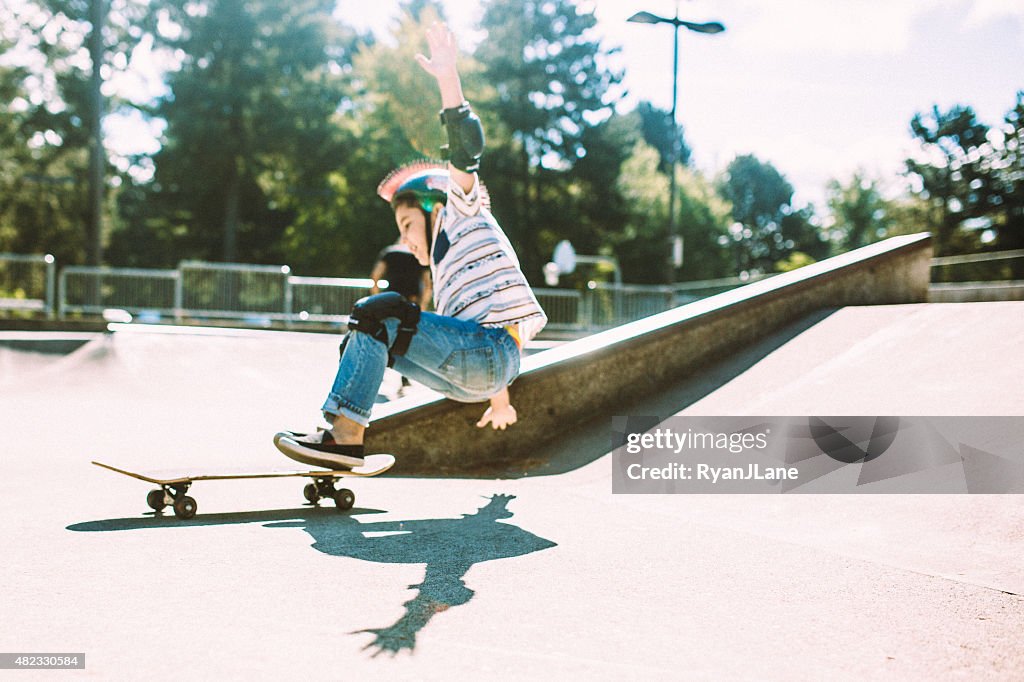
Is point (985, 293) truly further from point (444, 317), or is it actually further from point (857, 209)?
point (857, 209)

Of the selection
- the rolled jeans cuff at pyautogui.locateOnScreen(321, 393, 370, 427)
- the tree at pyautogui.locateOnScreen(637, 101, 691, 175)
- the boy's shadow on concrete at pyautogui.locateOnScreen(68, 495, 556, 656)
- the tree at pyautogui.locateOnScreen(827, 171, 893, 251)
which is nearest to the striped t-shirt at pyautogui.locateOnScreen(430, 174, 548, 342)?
the rolled jeans cuff at pyautogui.locateOnScreen(321, 393, 370, 427)

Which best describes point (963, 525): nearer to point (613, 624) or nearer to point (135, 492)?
point (613, 624)

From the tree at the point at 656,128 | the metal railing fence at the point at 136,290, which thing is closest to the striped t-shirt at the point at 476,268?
the metal railing fence at the point at 136,290

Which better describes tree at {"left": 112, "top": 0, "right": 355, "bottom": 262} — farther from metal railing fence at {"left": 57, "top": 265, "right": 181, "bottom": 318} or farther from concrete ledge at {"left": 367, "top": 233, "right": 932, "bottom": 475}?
concrete ledge at {"left": 367, "top": 233, "right": 932, "bottom": 475}

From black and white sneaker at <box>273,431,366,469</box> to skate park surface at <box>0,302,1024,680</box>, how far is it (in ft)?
1.03

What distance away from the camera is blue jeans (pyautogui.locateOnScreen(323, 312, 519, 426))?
12.5 feet

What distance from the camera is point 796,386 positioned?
6.52 meters

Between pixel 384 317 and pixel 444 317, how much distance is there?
0.26 metres

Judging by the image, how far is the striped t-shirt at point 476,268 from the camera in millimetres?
3812

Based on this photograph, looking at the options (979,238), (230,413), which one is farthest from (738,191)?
(230,413)

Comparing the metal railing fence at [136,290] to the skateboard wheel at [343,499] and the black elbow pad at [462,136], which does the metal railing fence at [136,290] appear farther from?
the black elbow pad at [462,136]

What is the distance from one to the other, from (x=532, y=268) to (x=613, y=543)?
119 feet

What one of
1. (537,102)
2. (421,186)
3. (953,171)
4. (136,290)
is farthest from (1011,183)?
(421,186)

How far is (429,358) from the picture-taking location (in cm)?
383
